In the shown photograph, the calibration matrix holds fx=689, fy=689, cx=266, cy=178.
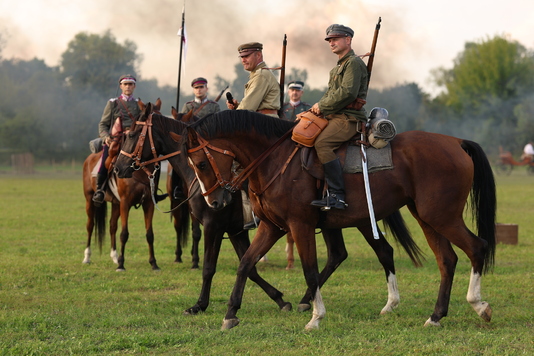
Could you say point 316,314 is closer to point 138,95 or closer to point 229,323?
point 229,323

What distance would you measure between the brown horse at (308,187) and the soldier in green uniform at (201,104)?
3587 mm

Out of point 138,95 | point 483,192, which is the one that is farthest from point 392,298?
point 138,95

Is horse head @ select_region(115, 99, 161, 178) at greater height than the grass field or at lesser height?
greater

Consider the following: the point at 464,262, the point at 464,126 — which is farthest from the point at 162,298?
the point at 464,126

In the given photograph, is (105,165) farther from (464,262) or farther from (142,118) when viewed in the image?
(464,262)

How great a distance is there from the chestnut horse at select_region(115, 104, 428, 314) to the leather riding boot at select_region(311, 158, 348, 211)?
4.98 ft

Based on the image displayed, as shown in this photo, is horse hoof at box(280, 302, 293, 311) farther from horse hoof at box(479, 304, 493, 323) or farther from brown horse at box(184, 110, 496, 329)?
horse hoof at box(479, 304, 493, 323)

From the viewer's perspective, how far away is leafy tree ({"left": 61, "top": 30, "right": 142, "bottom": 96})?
244 ft

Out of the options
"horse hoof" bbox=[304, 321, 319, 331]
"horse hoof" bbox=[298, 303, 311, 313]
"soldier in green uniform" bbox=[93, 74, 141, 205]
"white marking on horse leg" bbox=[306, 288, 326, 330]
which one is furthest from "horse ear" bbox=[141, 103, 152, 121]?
"horse hoof" bbox=[304, 321, 319, 331]

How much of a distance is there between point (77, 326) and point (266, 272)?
5.03 meters

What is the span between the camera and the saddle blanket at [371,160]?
26.5ft

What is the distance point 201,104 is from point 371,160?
468 centimetres

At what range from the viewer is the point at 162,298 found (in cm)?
983

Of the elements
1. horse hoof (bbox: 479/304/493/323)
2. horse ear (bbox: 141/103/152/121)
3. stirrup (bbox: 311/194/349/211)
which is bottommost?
horse hoof (bbox: 479/304/493/323)
